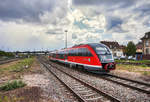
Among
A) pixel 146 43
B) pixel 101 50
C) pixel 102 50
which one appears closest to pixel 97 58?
pixel 101 50

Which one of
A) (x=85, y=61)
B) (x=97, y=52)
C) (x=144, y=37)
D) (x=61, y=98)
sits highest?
(x=144, y=37)

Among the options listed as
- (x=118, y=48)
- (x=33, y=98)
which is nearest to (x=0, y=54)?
(x=118, y=48)

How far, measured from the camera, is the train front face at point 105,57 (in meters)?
11.7

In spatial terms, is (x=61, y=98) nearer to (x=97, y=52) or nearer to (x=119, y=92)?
(x=119, y=92)

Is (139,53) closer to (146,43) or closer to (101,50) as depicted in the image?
(146,43)

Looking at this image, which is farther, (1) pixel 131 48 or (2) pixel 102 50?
(1) pixel 131 48

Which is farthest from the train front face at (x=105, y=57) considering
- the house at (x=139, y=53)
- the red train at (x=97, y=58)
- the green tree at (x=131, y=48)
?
the green tree at (x=131, y=48)

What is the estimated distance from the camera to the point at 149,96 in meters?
6.41

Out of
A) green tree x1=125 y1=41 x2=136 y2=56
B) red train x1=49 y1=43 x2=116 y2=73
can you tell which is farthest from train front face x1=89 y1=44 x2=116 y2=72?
green tree x1=125 y1=41 x2=136 y2=56

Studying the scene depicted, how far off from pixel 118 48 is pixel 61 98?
72.2 m

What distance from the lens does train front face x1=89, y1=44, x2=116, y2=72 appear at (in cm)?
1169

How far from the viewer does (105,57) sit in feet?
39.7

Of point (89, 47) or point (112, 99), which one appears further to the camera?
point (89, 47)

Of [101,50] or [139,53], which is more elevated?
[101,50]
